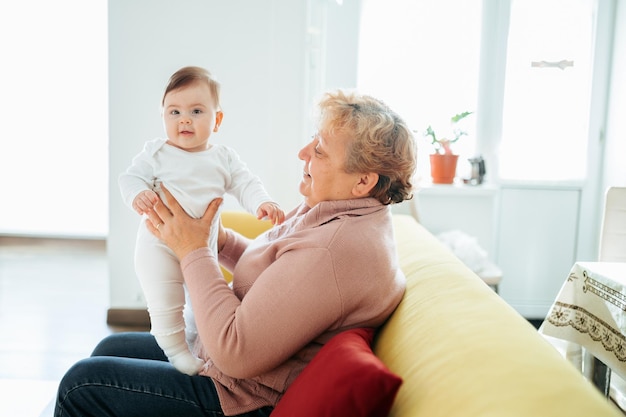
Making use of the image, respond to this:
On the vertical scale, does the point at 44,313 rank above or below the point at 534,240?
below

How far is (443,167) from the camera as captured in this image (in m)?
3.84

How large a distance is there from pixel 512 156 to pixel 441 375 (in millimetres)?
3198

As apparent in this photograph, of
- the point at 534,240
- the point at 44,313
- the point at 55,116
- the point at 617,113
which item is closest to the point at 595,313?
the point at 534,240

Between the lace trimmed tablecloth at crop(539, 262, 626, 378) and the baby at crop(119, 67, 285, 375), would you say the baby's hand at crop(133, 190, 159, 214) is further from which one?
the lace trimmed tablecloth at crop(539, 262, 626, 378)

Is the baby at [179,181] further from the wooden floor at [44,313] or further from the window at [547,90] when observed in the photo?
the window at [547,90]

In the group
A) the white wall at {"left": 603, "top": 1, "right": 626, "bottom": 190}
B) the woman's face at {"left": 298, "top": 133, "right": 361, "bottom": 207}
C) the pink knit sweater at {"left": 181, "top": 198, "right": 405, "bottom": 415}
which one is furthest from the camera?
the white wall at {"left": 603, "top": 1, "right": 626, "bottom": 190}

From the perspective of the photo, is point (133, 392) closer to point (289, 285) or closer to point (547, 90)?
point (289, 285)

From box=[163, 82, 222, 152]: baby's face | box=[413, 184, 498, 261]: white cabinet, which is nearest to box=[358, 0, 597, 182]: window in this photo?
box=[413, 184, 498, 261]: white cabinet

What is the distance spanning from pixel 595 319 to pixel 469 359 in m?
1.18

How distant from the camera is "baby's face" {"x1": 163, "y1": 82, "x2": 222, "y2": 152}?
1.64 m

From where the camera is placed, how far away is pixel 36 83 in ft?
17.4

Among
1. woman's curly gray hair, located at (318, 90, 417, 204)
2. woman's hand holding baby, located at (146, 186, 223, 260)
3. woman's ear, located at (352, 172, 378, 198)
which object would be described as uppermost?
woman's curly gray hair, located at (318, 90, 417, 204)

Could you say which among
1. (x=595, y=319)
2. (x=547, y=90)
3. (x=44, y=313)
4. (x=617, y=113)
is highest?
(x=547, y=90)

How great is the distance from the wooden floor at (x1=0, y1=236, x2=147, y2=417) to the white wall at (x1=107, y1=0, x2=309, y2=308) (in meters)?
0.63
